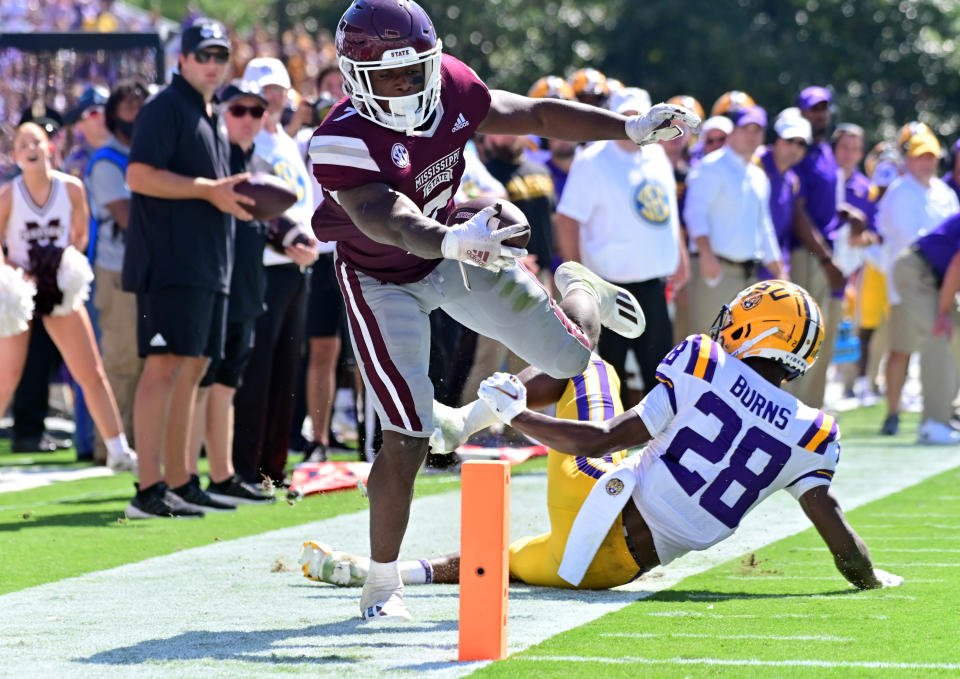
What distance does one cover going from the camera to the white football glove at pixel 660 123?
5449mm

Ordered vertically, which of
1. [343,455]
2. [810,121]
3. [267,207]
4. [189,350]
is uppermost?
[810,121]

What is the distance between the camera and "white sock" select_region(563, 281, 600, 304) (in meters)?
5.99

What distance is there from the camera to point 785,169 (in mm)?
11445

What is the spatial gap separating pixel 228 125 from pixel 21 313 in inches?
60.4

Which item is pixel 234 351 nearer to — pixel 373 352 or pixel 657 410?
pixel 373 352

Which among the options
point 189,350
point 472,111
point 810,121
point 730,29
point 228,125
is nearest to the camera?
point 472,111

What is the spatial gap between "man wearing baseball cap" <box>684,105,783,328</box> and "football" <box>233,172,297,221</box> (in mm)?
3806

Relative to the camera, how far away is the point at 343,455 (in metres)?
10.2

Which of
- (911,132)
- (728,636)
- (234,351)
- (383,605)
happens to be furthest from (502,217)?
(911,132)

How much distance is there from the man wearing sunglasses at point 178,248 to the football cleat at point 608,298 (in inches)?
76.2

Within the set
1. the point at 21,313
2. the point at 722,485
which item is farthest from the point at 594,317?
the point at 21,313

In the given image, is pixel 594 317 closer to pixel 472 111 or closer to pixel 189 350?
pixel 472 111

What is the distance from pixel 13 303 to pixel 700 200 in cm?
463

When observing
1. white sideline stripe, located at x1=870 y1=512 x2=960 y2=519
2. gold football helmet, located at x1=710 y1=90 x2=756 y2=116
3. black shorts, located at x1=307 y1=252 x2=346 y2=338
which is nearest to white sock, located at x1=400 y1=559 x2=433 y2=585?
white sideline stripe, located at x1=870 y1=512 x2=960 y2=519
